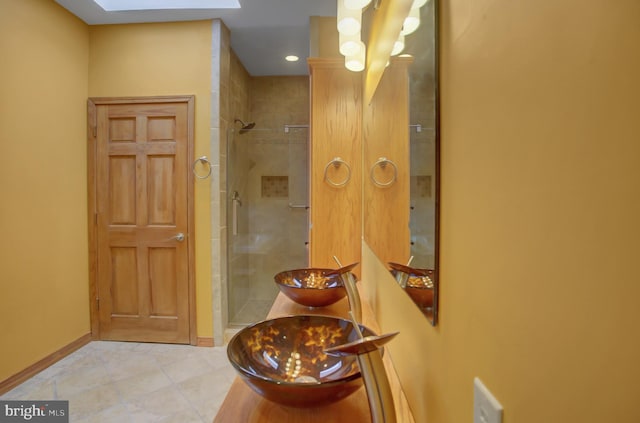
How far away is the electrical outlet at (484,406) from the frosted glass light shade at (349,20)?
4.80ft

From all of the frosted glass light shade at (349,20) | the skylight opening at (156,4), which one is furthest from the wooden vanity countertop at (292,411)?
the skylight opening at (156,4)

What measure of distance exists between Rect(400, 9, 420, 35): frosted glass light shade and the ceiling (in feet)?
6.32

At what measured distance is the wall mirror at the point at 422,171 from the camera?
0.62 meters

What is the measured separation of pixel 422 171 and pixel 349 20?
1.04 m

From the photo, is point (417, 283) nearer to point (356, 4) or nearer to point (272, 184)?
point (356, 4)

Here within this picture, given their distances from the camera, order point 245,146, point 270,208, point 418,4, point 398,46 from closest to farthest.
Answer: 1. point 418,4
2. point 398,46
3. point 245,146
4. point 270,208

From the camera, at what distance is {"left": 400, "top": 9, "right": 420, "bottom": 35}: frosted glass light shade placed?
0.73m

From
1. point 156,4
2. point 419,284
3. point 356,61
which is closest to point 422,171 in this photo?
point 419,284

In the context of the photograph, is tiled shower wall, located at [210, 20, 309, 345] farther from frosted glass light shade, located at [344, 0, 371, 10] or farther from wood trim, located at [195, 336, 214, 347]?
frosted glass light shade, located at [344, 0, 371, 10]

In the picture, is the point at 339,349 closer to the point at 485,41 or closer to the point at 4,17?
the point at 485,41

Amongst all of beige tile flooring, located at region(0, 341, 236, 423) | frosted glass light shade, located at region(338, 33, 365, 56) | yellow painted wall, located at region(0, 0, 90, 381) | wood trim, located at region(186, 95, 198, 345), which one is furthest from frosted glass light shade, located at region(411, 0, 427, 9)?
yellow painted wall, located at region(0, 0, 90, 381)

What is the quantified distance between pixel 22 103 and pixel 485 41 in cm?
285

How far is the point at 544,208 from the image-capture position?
0.32 metres

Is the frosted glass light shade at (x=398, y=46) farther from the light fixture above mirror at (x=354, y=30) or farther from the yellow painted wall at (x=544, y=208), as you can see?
the yellow painted wall at (x=544, y=208)
